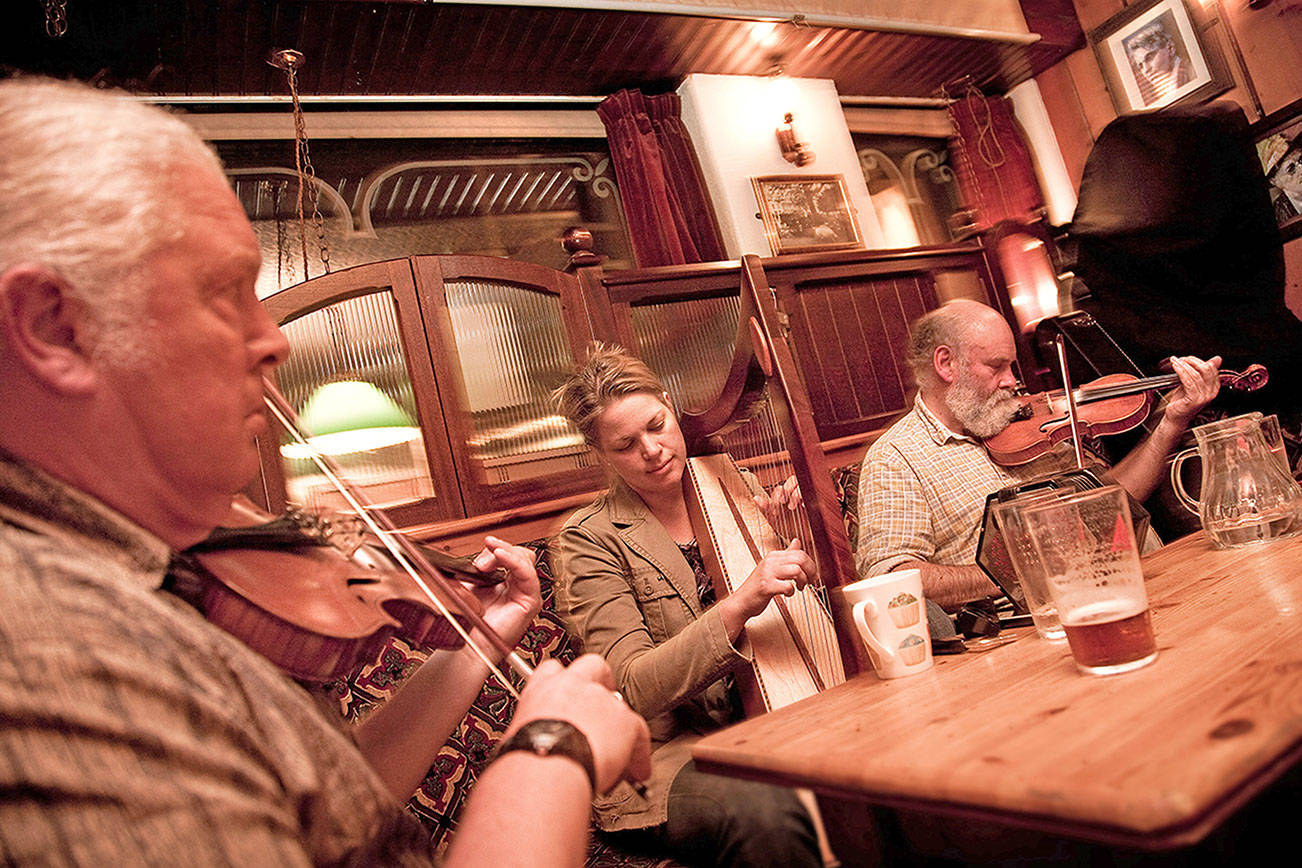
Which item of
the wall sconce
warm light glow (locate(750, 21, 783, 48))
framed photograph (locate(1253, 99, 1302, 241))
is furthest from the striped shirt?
framed photograph (locate(1253, 99, 1302, 241))

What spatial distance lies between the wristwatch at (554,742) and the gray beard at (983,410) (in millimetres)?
1937

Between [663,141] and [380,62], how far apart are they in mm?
1385

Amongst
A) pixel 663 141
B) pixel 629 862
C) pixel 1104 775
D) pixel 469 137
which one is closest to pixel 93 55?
pixel 469 137

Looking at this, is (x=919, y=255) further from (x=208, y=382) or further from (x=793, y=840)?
(x=208, y=382)

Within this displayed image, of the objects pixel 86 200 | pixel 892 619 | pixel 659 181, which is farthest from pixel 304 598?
pixel 659 181

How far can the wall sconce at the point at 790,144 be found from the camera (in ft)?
14.4

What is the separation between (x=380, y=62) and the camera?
3.52m

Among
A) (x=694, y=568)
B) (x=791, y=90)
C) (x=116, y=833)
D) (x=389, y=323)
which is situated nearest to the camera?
(x=116, y=833)

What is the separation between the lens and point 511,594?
130 cm

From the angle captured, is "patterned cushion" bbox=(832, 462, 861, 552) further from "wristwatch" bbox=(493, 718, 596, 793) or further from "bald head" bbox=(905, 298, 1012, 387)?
"wristwatch" bbox=(493, 718, 596, 793)

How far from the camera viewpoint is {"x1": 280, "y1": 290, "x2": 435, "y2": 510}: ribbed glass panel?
2.77 m

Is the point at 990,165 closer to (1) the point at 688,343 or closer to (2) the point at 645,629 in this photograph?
(1) the point at 688,343

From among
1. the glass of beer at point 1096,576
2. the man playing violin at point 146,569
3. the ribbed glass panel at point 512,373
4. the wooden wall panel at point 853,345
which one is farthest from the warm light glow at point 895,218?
the man playing violin at point 146,569

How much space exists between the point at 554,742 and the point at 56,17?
330 cm
